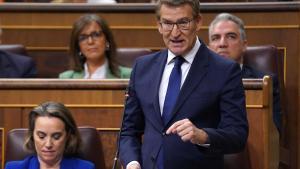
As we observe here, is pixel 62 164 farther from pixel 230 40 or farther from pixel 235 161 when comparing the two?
pixel 230 40

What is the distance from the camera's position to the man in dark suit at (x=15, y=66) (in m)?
3.36

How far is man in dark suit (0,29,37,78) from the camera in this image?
3.36 metres

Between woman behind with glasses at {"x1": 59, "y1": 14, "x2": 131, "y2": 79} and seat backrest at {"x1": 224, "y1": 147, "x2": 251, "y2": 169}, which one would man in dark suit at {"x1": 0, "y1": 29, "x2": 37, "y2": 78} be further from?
seat backrest at {"x1": 224, "y1": 147, "x2": 251, "y2": 169}

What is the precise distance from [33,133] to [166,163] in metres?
0.54

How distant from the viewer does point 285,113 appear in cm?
331

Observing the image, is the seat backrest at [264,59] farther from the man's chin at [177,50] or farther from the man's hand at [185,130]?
the man's hand at [185,130]

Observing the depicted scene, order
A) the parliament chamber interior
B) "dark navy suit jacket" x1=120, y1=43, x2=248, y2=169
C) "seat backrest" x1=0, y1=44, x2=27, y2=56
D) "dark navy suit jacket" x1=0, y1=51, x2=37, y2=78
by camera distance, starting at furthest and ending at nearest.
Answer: "seat backrest" x1=0, y1=44, x2=27, y2=56 < "dark navy suit jacket" x1=0, y1=51, x2=37, y2=78 < the parliament chamber interior < "dark navy suit jacket" x1=120, y1=43, x2=248, y2=169

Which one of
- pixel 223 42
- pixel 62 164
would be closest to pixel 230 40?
pixel 223 42

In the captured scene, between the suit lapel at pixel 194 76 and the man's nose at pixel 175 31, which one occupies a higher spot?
the man's nose at pixel 175 31

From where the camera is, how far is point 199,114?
6.44 feet

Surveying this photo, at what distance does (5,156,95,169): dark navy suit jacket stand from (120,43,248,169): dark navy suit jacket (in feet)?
1.01

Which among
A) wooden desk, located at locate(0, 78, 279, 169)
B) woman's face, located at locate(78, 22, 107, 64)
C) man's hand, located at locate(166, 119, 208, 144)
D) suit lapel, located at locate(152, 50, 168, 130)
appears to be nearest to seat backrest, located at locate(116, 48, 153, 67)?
woman's face, located at locate(78, 22, 107, 64)

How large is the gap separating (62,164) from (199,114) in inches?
21.2

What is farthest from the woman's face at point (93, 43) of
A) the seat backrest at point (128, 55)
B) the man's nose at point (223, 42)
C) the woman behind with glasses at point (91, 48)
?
the man's nose at point (223, 42)
